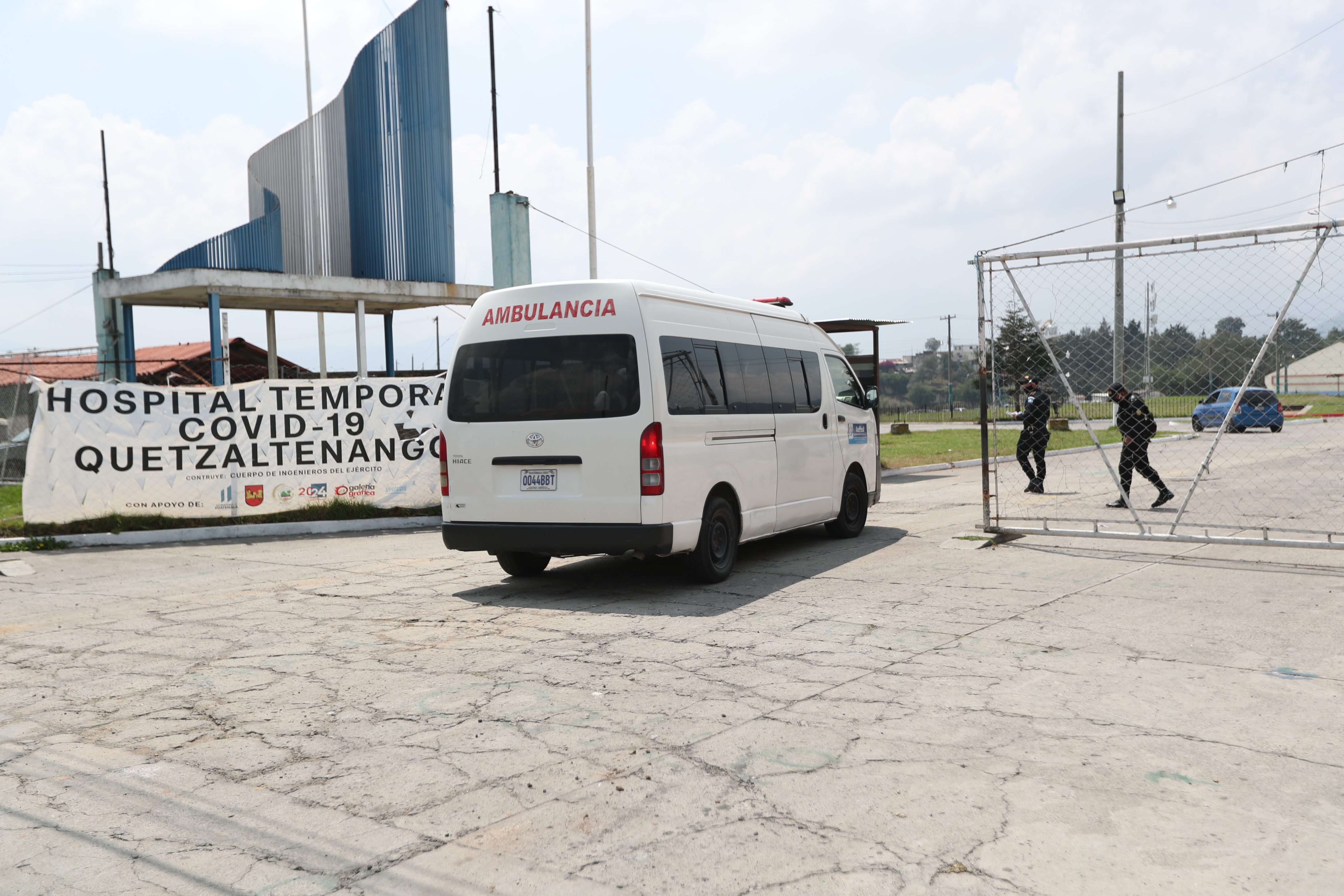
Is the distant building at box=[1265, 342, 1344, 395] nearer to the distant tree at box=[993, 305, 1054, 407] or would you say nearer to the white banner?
the distant tree at box=[993, 305, 1054, 407]

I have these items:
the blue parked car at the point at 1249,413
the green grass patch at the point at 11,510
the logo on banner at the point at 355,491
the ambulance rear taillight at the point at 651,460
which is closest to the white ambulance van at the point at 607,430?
the ambulance rear taillight at the point at 651,460

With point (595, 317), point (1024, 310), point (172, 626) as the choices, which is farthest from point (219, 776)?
point (1024, 310)

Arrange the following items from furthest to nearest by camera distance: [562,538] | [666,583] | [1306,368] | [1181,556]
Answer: [1306,368], [1181,556], [666,583], [562,538]

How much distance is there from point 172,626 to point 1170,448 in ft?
79.4

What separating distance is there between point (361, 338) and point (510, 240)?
7.79 metres

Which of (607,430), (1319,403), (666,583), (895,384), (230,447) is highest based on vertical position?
(895,384)

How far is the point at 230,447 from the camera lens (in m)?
13.5

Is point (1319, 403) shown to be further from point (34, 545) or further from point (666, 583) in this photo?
point (34, 545)

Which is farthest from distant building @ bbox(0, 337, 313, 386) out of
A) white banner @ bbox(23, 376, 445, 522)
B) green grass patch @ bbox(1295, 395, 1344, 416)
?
green grass patch @ bbox(1295, 395, 1344, 416)

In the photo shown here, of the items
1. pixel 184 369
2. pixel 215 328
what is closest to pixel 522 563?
pixel 215 328

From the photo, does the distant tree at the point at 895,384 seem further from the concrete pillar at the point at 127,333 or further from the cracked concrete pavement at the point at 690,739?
the cracked concrete pavement at the point at 690,739

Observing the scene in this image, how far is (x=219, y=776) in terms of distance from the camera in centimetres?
432

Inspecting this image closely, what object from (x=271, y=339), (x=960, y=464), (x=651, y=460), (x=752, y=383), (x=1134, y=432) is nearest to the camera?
(x=651, y=460)

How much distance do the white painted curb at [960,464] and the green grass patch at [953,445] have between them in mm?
181
